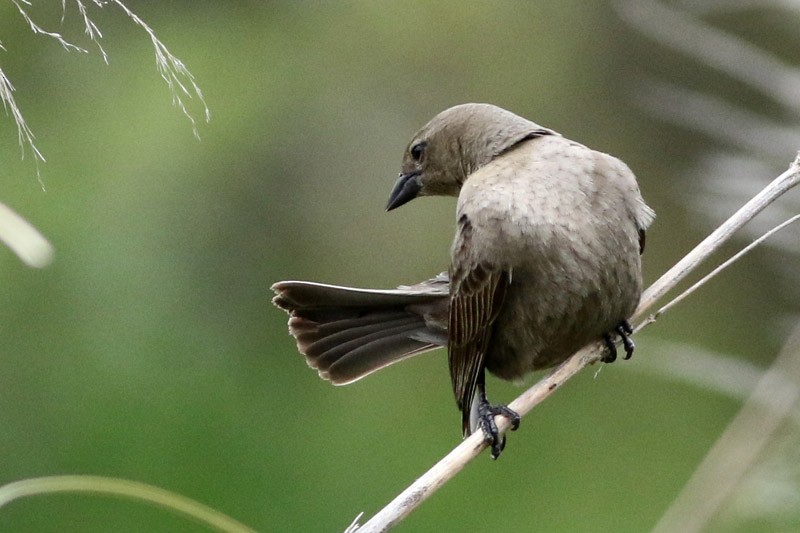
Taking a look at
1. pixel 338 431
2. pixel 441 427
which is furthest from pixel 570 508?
pixel 338 431

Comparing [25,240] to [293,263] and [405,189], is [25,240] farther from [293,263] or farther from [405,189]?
[293,263]

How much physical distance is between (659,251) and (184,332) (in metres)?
2.57

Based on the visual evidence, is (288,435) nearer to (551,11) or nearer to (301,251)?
(301,251)

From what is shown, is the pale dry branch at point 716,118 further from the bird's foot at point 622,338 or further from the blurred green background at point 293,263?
the bird's foot at point 622,338

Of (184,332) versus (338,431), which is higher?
(184,332)

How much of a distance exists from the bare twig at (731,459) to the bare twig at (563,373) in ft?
1.50

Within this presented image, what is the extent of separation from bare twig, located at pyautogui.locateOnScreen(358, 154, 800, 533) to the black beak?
3.52ft

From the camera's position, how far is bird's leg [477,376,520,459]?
3164 millimetres

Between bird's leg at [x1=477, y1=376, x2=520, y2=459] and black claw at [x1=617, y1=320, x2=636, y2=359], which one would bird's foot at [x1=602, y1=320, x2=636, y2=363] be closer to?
black claw at [x1=617, y1=320, x2=636, y2=359]

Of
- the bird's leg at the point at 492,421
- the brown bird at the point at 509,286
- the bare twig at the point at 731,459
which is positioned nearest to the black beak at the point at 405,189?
the brown bird at the point at 509,286

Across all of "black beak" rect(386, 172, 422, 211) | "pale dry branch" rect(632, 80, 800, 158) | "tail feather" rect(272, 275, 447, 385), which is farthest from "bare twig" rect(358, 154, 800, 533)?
"pale dry branch" rect(632, 80, 800, 158)

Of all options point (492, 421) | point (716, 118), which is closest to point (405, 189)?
point (492, 421)

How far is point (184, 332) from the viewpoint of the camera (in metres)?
6.53

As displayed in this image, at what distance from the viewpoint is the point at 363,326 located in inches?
156
